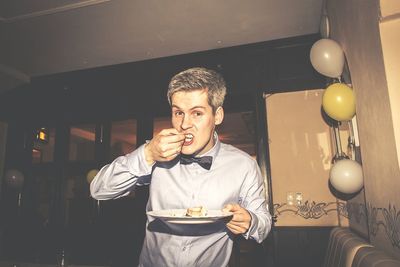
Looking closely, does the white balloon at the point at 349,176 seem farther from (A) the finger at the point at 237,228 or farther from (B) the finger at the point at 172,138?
(B) the finger at the point at 172,138

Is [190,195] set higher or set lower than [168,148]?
lower

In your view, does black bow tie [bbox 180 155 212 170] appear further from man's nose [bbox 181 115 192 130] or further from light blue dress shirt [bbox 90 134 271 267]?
man's nose [bbox 181 115 192 130]

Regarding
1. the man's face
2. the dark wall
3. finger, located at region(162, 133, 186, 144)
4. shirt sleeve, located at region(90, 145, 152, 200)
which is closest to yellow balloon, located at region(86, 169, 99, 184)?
the dark wall

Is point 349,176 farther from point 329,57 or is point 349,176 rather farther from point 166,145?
point 166,145

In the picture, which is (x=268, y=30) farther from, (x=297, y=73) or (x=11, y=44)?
(x=11, y=44)

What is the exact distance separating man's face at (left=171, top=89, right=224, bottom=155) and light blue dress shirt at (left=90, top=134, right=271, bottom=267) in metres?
0.22

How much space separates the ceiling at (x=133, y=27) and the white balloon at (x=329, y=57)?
1.03 metres

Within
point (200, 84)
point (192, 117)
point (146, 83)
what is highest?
point (146, 83)

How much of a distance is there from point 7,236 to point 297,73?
6042 mm

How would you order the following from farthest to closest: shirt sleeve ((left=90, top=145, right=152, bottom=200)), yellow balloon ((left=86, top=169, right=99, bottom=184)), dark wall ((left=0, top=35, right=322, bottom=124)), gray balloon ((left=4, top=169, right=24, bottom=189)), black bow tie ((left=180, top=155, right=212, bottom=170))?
gray balloon ((left=4, top=169, right=24, bottom=189)), yellow balloon ((left=86, top=169, right=99, bottom=184)), dark wall ((left=0, top=35, right=322, bottom=124)), black bow tie ((left=180, top=155, right=212, bottom=170)), shirt sleeve ((left=90, top=145, right=152, bottom=200))

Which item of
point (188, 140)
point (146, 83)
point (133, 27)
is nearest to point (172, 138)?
point (188, 140)

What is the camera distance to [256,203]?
174 centimetres

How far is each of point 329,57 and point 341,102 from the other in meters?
0.51

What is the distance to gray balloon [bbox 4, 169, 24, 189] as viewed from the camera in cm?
541
